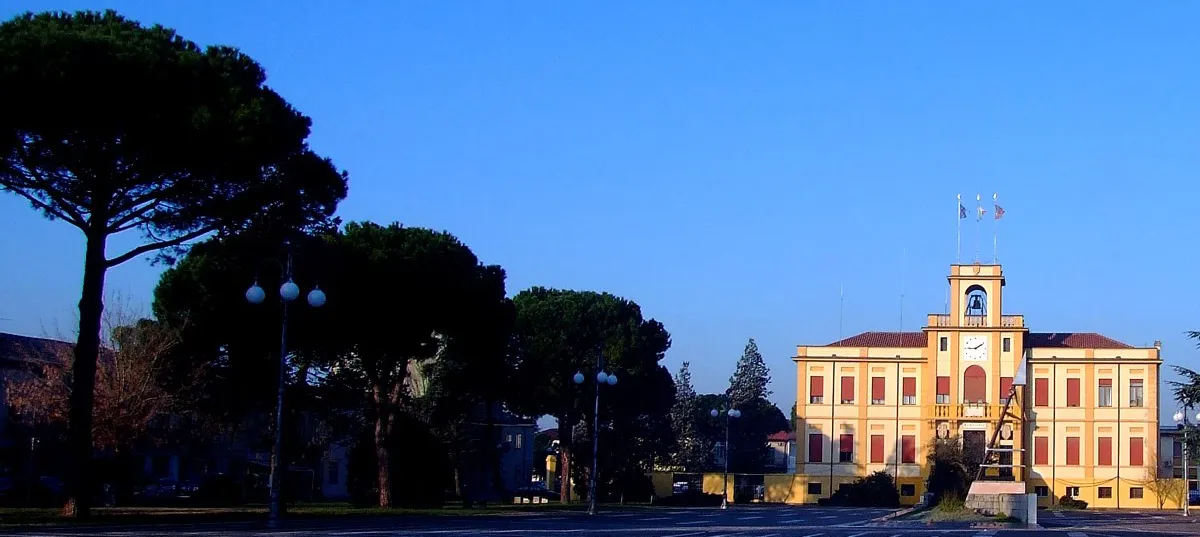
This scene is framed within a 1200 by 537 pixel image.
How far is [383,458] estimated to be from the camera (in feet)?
153

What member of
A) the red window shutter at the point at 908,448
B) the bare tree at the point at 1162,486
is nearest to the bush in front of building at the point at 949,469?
the red window shutter at the point at 908,448

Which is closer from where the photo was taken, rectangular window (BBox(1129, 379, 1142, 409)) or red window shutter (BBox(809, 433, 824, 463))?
rectangular window (BBox(1129, 379, 1142, 409))

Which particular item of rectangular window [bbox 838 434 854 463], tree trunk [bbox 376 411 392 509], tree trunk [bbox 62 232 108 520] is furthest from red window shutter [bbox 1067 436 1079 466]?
tree trunk [bbox 62 232 108 520]

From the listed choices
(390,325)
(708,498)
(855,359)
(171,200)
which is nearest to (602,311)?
(708,498)

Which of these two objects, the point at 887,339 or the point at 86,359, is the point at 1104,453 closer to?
the point at 887,339

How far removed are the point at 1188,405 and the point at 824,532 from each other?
310 inches

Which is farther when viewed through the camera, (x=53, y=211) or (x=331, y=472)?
(x=331, y=472)

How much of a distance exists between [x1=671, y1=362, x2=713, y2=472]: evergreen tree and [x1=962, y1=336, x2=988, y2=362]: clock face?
2626 cm

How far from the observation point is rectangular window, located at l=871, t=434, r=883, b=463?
8012cm

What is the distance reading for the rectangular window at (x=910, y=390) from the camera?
80.4 m

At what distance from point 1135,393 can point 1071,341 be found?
16.5 ft

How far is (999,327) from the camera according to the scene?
3115 inches

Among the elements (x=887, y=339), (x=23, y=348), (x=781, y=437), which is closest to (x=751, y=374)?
(x=781, y=437)

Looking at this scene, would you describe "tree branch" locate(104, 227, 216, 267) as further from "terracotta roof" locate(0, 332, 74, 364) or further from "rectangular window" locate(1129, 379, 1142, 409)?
"rectangular window" locate(1129, 379, 1142, 409)
